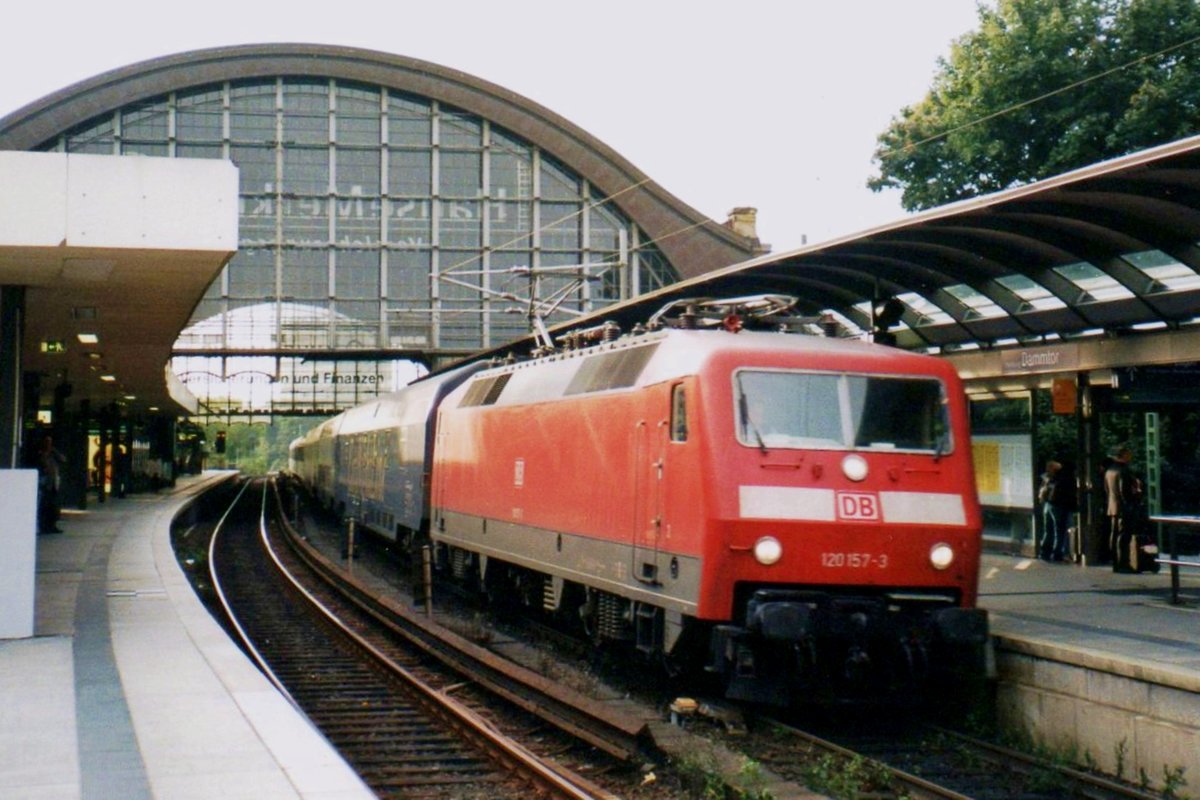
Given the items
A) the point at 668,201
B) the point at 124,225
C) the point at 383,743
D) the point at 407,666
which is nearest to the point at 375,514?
the point at 407,666

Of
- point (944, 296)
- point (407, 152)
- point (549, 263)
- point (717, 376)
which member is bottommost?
point (717, 376)

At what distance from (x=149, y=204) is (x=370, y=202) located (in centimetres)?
3621

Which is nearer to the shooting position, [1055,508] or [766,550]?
[766,550]

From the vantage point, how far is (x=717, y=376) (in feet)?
33.3

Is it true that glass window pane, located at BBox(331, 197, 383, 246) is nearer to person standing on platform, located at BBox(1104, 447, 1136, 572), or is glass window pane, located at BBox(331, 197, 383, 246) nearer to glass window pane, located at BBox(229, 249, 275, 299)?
glass window pane, located at BBox(229, 249, 275, 299)

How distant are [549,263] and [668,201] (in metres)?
6.11

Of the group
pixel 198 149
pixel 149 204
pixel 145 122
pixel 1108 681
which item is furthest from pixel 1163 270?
pixel 145 122

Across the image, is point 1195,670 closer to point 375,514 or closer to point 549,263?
point 375,514

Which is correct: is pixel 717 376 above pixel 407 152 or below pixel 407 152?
below

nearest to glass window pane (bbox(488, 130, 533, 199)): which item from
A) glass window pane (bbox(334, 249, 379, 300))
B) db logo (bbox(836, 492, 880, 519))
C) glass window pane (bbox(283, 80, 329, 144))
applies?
glass window pane (bbox(334, 249, 379, 300))

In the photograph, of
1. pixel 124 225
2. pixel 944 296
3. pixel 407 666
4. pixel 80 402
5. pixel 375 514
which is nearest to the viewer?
pixel 124 225

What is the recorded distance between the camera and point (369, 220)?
157 feet

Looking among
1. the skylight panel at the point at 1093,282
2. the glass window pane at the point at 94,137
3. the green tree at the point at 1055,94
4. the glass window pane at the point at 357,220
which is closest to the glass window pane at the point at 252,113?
the glass window pane at the point at 357,220

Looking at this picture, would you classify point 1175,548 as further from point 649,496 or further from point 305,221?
point 305,221
